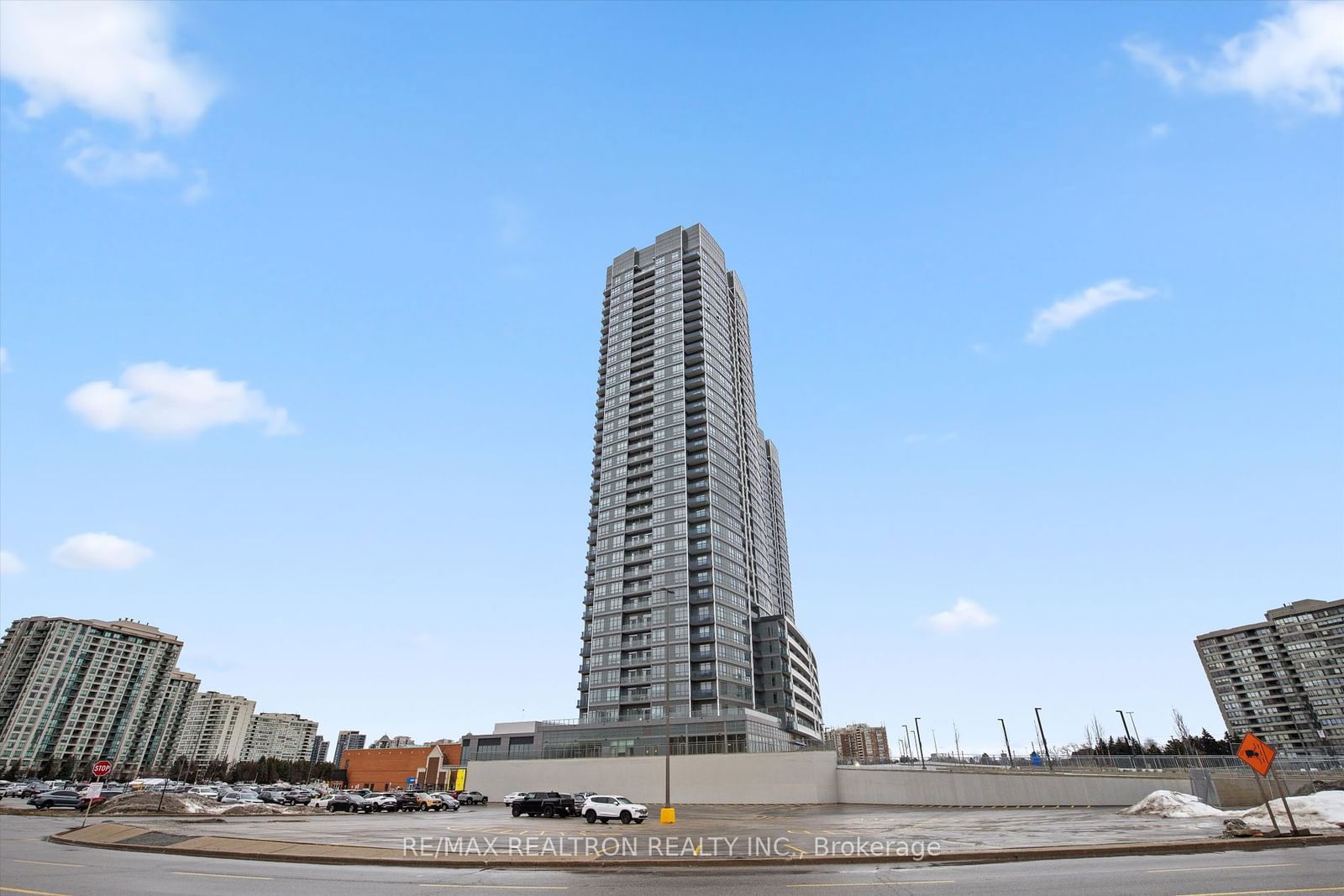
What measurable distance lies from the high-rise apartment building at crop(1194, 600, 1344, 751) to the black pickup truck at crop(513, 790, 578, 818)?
590 ft

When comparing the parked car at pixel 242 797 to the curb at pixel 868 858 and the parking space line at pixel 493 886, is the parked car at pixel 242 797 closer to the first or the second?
the curb at pixel 868 858

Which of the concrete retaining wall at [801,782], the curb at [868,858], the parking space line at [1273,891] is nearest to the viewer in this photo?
the parking space line at [1273,891]

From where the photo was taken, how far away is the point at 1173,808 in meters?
34.2

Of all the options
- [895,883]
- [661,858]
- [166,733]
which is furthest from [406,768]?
[166,733]

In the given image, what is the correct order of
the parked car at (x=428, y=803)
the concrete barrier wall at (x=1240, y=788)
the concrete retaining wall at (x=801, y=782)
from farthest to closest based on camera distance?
the parked car at (x=428, y=803) → the concrete retaining wall at (x=801, y=782) → the concrete barrier wall at (x=1240, y=788)

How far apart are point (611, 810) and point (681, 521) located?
248 ft

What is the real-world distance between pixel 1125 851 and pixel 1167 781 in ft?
127

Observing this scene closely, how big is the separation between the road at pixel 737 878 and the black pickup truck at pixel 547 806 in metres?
26.4

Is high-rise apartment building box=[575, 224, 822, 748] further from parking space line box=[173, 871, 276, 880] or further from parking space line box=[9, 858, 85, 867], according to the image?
parking space line box=[173, 871, 276, 880]

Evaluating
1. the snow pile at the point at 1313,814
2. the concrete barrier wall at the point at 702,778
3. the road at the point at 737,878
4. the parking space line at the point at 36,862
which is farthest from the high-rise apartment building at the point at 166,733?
A: the snow pile at the point at 1313,814

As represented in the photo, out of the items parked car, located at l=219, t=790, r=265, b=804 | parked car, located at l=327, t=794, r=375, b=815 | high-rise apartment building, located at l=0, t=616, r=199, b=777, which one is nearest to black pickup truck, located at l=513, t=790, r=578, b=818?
parked car, located at l=327, t=794, r=375, b=815

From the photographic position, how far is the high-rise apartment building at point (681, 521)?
102688 millimetres

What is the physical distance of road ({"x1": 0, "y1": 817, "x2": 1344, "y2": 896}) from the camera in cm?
1303

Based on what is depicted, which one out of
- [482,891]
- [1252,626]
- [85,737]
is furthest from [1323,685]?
[85,737]
